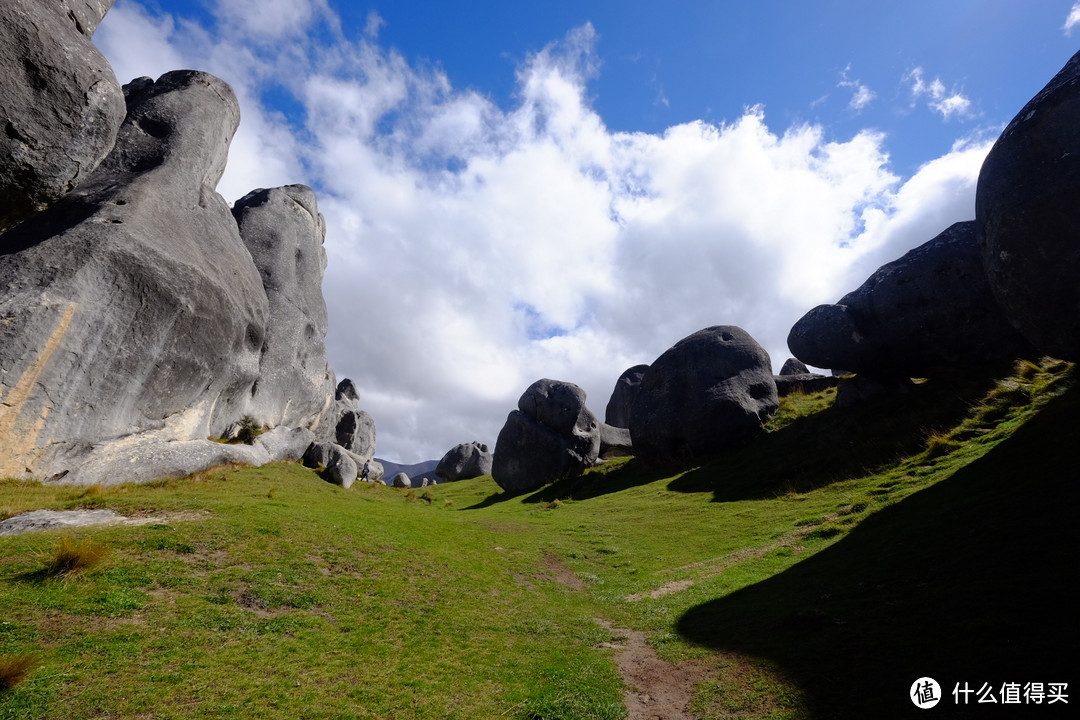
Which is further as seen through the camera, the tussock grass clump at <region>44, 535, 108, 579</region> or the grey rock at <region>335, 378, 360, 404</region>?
the grey rock at <region>335, 378, 360, 404</region>

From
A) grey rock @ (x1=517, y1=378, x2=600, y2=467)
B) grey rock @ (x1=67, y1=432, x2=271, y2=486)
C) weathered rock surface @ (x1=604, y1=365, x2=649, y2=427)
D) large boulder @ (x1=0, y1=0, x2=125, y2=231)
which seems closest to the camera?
large boulder @ (x1=0, y1=0, x2=125, y2=231)

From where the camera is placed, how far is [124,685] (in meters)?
6.31

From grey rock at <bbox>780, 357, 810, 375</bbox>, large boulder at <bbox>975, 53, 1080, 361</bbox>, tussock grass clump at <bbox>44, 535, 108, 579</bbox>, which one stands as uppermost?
grey rock at <bbox>780, 357, 810, 375</bbox>

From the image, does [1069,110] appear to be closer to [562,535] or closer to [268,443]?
[562,535]

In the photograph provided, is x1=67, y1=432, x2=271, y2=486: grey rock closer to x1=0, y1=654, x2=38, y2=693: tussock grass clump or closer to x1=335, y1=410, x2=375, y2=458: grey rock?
x1=0, y1=654, x2=38, y2=693: tussock grass clump

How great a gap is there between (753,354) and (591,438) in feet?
46.7

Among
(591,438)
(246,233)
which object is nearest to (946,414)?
(591,438)

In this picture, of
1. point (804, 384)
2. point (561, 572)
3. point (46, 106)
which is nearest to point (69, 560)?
point (46, 106)

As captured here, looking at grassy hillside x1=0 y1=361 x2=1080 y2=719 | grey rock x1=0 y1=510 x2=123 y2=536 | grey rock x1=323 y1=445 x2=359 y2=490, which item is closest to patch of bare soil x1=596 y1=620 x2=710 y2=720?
grassy hillside x1=0 y1=361 x2=1080 y2=719

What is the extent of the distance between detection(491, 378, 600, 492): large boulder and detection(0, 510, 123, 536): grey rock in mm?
28809

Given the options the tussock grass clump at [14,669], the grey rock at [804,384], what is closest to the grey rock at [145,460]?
the tussock grass clump at [14,669]

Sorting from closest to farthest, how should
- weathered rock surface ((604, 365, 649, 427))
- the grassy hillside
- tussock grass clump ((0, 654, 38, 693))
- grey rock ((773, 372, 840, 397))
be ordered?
tussock grass clump ((0, 654, 38, 693)) → the grassy hillside → grey rock ((773, 372, 840, 397)) → weathered rock surface ((604, 365, 649, 427))

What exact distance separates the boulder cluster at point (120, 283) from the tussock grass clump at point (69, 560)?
6.02 meters

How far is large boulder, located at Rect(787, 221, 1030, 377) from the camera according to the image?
22375 millimetres
